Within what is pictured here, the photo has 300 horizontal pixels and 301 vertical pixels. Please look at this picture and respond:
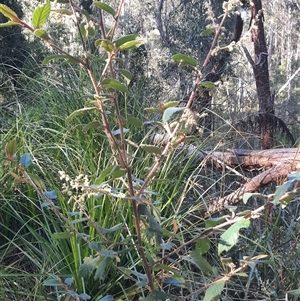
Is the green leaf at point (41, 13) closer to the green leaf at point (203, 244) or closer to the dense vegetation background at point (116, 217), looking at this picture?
the dense vegetation background at point (116, 217)

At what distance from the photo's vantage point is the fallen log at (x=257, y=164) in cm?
172

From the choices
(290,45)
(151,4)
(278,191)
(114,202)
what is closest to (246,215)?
(278,191)

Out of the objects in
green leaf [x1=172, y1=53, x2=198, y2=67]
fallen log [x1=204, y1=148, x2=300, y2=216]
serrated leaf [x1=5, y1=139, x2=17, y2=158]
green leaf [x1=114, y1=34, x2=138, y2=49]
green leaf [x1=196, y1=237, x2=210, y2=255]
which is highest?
green leaf [x1=114, y1=34, x2=138, y2=49]

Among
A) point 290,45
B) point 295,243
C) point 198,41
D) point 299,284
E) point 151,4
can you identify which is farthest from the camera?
point 290,45

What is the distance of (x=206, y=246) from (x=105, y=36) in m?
0.44

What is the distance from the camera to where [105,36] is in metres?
0.88

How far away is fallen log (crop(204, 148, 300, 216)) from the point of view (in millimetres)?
1720

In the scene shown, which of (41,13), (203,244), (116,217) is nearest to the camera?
(41,13)

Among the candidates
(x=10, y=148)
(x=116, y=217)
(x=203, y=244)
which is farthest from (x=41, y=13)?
(x=116, y=217)

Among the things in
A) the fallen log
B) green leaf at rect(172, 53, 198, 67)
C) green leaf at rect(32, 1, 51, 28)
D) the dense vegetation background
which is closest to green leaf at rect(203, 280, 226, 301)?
the dense vegetation background

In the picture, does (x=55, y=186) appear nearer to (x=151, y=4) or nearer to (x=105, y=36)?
(x=105, y=36)

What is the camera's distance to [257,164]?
2.17 metres

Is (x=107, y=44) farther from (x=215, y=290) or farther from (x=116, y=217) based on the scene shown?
(x=116, y=217)

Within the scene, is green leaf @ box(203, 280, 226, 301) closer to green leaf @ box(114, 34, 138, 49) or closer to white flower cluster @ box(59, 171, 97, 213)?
white flower cluster @ box(59, 171, 97, 213)
